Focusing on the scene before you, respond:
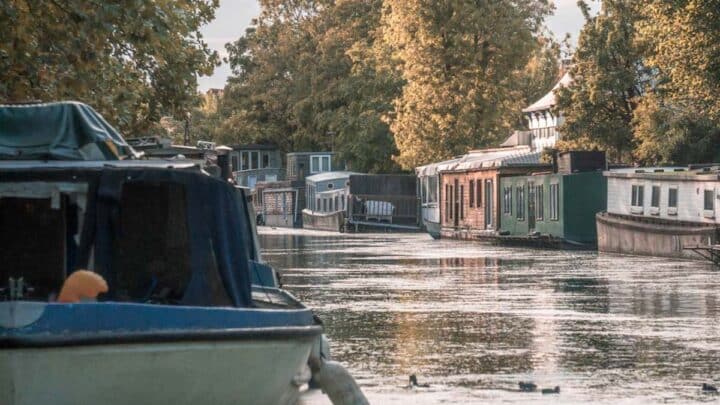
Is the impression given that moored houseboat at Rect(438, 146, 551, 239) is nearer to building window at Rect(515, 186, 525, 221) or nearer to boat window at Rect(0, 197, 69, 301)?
building window at Rect(515, 186, 525, 221)

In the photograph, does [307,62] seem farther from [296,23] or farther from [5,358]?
[5,358]

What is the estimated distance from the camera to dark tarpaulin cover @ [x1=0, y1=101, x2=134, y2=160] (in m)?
13.3

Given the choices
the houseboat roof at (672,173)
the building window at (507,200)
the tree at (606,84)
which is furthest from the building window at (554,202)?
the tree at (606,84)

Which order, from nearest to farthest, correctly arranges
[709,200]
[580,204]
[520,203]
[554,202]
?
[709,200], [580,204], [554,202], [520,203]

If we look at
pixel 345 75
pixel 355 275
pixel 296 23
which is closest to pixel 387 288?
pixel 355 275

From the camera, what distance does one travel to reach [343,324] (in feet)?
78.1

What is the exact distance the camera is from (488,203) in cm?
7125

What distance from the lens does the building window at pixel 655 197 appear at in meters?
49.3

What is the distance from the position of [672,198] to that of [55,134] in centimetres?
3639

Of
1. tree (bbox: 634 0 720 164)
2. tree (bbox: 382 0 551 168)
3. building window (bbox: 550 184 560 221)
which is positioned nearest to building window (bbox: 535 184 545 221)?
building window (bbox: 550 184 560 221)

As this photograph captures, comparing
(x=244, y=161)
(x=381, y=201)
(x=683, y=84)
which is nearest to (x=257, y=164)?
(x=244, y=161)

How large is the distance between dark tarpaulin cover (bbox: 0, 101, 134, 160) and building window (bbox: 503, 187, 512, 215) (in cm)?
5391

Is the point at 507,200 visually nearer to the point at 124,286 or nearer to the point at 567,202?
the point at 567,202

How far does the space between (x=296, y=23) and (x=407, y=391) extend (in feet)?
335
